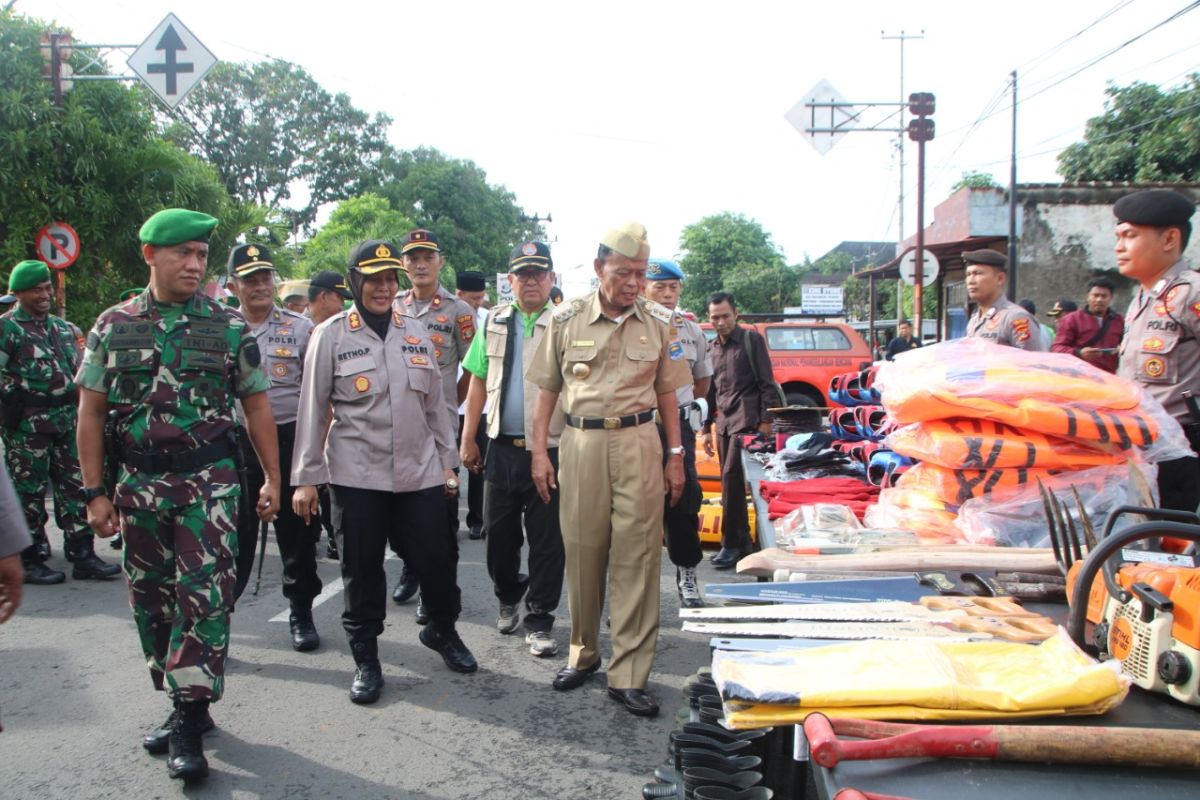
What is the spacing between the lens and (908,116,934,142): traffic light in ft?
62.8

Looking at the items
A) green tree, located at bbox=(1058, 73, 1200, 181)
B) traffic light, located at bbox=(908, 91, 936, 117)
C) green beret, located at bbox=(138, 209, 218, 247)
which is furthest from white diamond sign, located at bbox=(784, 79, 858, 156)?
green beret, located at bbox=(138, 209, 218, 247)

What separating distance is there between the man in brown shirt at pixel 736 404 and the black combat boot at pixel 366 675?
294 cm

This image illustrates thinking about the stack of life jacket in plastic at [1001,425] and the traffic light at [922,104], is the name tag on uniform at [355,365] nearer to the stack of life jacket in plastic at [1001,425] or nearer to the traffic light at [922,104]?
the stack of life jacket in plastic at [1001,425]

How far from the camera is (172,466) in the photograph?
10.6 feet

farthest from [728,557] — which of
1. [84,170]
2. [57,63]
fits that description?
→ [57,63]

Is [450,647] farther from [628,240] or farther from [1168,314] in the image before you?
[1168,314]

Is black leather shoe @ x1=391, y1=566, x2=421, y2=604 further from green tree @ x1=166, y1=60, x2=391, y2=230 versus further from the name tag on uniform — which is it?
green tree @ x1=166, y1=60, x2=391, y2=230

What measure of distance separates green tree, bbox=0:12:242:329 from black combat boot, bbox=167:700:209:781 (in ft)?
32.9

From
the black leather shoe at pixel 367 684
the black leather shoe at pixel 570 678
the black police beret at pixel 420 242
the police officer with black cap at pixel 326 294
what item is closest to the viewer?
the black leather shoe at pixel 367 684

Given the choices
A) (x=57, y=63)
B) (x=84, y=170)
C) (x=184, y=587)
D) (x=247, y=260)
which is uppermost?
(x=57, y=63)

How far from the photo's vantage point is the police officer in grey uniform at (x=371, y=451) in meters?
3.90

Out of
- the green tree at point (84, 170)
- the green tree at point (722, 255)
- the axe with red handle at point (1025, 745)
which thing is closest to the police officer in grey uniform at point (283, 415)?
the axe with red handle at point (1025, 745)

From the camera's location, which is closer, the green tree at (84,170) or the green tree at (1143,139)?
the green tree at (84,170)

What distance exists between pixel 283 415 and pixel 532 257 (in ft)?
5.64
